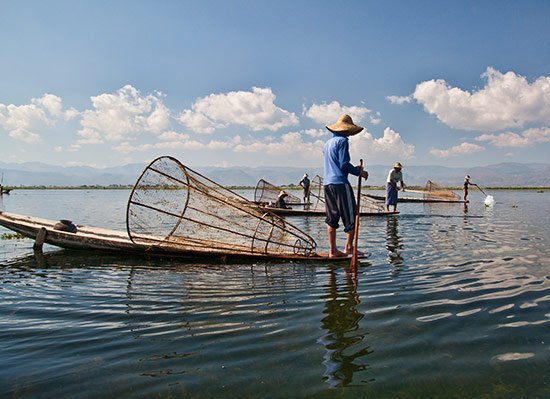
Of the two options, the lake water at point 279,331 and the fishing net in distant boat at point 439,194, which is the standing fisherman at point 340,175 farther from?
the fishing net in distant boat at point 439,194

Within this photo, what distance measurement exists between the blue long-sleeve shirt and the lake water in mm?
1518

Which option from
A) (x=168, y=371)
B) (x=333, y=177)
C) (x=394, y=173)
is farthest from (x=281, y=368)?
(x=394, y=173)

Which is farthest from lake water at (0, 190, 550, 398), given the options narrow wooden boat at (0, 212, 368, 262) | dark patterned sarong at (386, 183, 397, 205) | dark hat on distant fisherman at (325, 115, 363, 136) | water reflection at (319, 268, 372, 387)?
dark patterned sarong at (386, 183, 397, 205)

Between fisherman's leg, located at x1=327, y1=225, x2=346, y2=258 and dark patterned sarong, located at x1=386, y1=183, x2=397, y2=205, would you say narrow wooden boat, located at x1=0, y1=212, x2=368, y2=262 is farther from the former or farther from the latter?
dark patterned sarong, located at x1=386, y1=183, x2=397, y2=205

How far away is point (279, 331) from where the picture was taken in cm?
350

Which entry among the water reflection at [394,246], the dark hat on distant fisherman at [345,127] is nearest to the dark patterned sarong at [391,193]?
the water reflection at [394,246]

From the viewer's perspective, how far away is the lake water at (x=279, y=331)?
2568mm

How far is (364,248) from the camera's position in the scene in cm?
866

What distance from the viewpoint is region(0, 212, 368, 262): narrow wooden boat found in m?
7.03

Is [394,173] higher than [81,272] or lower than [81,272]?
higher

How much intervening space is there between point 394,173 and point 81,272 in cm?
1317

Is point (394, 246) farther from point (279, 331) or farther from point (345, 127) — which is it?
point (279, 331)

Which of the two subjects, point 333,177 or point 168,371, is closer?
point 168,371

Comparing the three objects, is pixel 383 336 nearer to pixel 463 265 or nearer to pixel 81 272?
pixel 463 265
